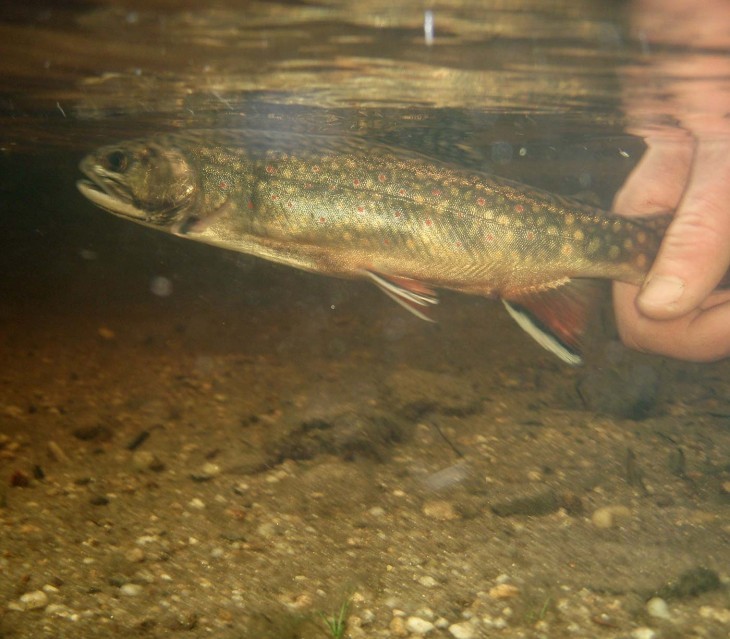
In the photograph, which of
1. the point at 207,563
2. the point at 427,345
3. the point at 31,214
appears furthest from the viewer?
the point at 31,214

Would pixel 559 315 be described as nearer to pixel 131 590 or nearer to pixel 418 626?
pixel 418 626

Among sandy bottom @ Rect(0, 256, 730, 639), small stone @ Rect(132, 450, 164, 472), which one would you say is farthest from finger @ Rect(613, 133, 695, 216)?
small stone @ Rect(132, 450, 164, 472)

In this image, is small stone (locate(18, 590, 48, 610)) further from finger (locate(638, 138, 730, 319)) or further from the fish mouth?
finger (locate(638, 138, 730, 319))

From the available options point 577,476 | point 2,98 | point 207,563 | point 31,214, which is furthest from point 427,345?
point 31,214

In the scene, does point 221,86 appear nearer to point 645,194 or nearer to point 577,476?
point 645,194

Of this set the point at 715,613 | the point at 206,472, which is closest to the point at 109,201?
the point at 206,472

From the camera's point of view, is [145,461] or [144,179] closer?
[145,461]
